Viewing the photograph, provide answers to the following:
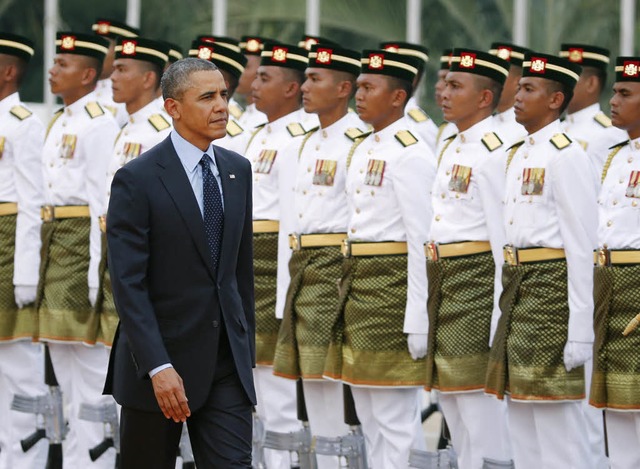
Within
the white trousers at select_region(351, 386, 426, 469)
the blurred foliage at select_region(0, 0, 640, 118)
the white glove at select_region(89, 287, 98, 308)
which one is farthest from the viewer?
the blurred foliage at select_region(0, 0, 640, 118)

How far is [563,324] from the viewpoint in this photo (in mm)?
6992

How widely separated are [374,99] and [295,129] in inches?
42.6

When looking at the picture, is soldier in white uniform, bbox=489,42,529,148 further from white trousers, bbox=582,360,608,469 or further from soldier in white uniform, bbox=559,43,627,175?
white trousers, bbox=582,360,608,469

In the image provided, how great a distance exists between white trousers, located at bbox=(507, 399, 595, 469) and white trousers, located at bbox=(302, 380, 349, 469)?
121cm

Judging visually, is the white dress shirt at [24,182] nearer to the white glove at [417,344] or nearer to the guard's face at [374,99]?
the guard's face at [374,99]

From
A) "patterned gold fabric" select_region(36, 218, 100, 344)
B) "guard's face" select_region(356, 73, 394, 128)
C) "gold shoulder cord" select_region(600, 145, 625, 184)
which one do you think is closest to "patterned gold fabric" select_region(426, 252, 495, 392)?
"gold shoulder cord" select_region(600, 145, 625, 184)

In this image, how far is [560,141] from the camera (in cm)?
705

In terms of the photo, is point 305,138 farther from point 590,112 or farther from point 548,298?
point 548,298

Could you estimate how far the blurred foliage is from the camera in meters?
13.1

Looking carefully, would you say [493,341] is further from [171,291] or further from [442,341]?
[171,291]

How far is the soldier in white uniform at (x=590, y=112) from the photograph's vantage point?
8844mm

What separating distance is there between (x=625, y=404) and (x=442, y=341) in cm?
107

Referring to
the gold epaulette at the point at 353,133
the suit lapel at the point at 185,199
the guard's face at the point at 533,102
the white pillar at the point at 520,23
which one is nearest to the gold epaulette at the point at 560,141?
the guard's face at the point at 533,102

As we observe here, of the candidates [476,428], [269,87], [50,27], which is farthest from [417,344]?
[50,27]
